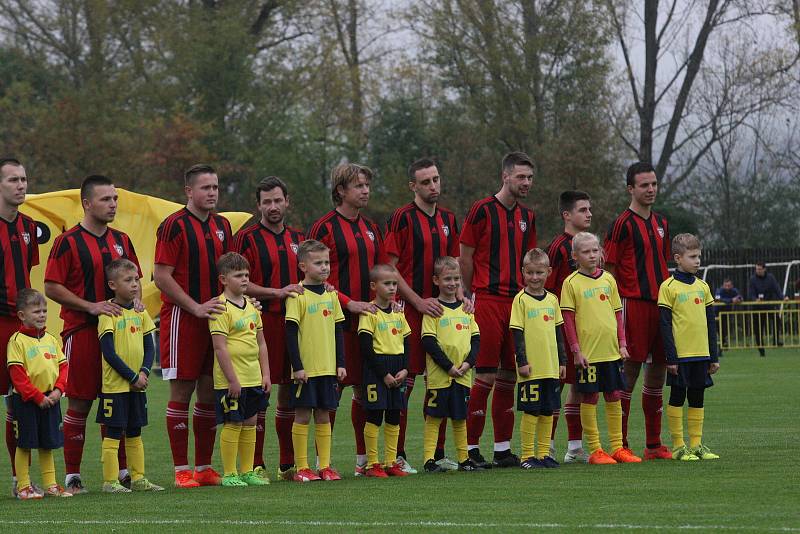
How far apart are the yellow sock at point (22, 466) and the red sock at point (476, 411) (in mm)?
3334

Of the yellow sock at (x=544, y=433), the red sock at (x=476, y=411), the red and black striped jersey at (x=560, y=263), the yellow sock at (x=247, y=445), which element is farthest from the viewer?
the red and black striped jersey at (x=560, y=263)

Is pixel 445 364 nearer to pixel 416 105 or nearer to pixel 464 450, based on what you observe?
pixel 464 450

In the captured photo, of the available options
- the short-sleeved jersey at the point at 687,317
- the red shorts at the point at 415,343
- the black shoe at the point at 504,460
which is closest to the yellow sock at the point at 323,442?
the red shorts at the point at 415,343

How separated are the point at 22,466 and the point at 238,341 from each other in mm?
1718

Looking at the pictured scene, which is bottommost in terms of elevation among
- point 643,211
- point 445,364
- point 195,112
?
point 445,364

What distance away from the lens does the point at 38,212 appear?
53.4 ft

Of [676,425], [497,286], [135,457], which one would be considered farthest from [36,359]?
[676,425]

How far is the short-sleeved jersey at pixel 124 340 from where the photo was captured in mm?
9562

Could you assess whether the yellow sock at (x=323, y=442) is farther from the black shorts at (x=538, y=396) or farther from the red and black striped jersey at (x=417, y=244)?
the black shorts at (x=538, y=396)

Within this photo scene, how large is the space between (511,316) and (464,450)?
1.08 m

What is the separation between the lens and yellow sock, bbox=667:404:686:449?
35.1 feet

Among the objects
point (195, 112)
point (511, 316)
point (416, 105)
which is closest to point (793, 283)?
point (416, 105)

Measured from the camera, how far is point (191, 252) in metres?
9.91

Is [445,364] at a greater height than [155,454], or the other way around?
[445,364]
